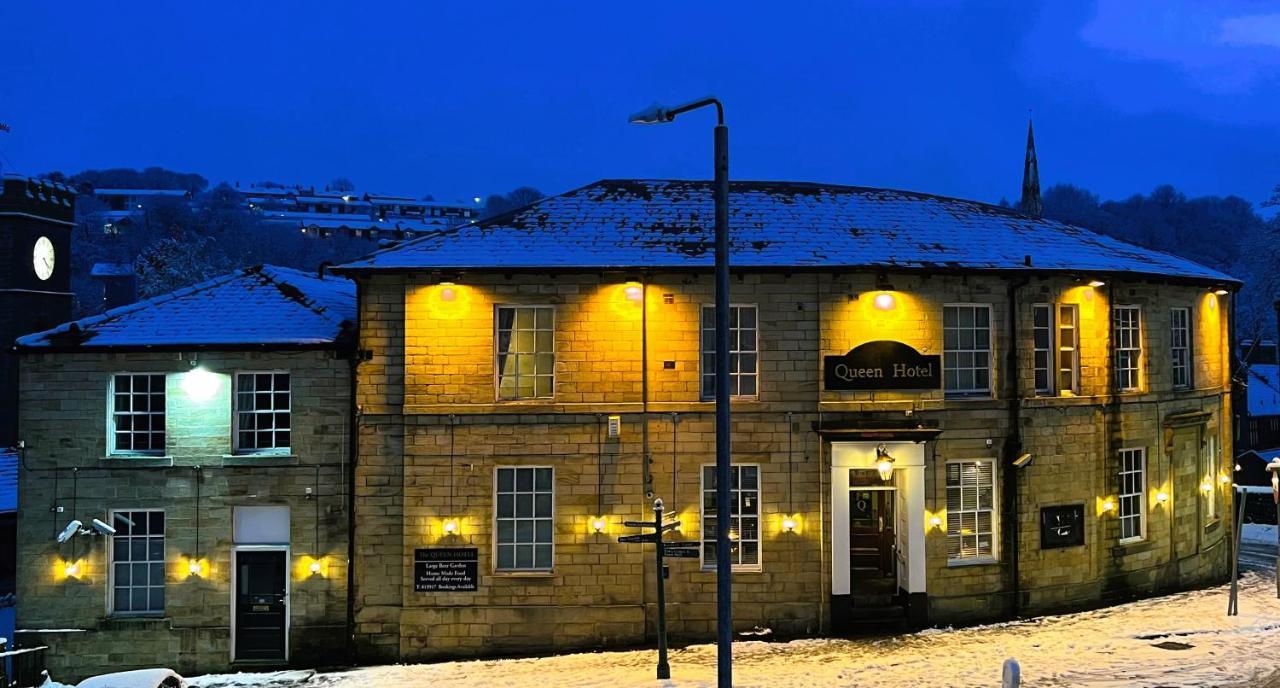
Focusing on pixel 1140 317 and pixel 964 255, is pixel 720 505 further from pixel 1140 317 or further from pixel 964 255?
pixel 1140 317

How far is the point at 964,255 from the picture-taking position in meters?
16.9

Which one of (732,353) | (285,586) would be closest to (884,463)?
(732,353)

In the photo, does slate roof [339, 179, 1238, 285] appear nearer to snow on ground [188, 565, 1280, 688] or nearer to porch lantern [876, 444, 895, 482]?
porch lantern [876, 444, 895, 482]

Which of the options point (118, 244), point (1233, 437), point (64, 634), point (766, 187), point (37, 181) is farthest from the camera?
point (118, 244)

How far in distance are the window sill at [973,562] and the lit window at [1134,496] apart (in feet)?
11.9

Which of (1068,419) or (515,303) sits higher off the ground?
(515,303)

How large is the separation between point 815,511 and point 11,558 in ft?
74.7

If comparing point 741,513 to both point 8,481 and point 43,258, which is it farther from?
point 43,258

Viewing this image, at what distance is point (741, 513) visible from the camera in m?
16.2

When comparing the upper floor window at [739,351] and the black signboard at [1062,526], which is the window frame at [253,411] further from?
the black signboard at [1062,526]

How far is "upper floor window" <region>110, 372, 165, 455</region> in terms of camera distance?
16.2 meters

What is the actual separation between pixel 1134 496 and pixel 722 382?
1331cm

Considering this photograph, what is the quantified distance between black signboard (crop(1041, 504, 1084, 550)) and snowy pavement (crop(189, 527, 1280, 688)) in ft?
4.85

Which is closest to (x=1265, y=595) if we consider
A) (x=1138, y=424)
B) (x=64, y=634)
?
(x=1138, y=424)
